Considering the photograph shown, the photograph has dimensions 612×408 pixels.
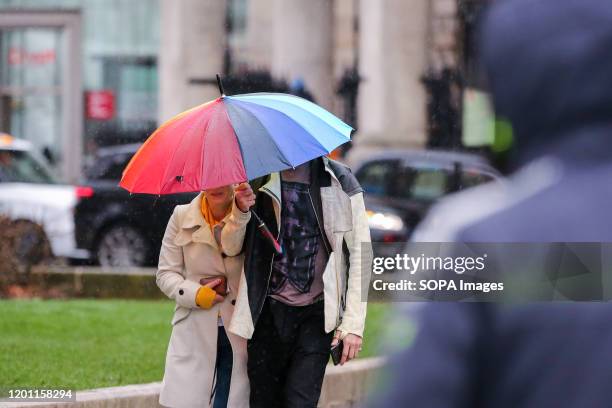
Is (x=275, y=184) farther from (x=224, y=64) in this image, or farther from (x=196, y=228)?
(x=224, y=64)

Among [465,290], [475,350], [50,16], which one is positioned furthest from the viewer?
[50,16]

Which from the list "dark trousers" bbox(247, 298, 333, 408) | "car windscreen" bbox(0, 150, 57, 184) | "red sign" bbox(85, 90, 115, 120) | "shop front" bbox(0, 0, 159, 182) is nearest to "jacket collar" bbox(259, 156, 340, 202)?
"dark trousers" bbox(247, 298, 333, 408)

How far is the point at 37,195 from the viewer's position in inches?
606

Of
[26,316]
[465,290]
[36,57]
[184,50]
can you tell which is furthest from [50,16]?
[465,290]

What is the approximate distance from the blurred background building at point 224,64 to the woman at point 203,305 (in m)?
9.93

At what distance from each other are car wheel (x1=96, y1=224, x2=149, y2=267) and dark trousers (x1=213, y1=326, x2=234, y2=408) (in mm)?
9589

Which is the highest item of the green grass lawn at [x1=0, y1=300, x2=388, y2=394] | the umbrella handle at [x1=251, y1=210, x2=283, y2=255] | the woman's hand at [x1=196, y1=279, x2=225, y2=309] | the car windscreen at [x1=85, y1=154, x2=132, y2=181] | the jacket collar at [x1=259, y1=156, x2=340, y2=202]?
the car windscreen at [x1=85, y1=154, x2=132, y2=181]

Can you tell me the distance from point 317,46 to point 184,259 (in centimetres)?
1551

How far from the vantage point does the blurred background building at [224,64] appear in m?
18.4

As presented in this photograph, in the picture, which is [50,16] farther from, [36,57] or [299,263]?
[299,263]

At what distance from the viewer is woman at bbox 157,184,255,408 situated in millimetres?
5430

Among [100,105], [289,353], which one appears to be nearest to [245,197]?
[289,353]

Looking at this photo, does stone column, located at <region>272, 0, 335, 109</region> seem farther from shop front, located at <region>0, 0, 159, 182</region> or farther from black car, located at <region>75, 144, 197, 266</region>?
black car, located at <region>75, 144, 197, 266</region>

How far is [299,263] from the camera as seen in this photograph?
17.3ft
